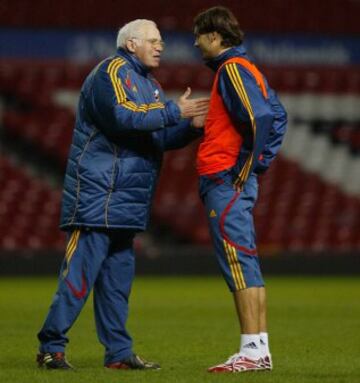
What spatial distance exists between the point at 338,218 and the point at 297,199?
76cm

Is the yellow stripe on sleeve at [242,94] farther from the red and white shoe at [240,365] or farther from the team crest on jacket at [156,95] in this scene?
the red and white shoe at [240,365]

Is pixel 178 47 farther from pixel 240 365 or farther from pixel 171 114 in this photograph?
pixel 240 365

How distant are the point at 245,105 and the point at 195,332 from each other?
3.15m

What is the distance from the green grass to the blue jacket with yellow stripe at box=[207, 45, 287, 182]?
3.71 feet

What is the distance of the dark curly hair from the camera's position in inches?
251

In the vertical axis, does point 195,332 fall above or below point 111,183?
below

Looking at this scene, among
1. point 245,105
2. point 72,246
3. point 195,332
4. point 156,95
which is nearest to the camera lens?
point 245,105

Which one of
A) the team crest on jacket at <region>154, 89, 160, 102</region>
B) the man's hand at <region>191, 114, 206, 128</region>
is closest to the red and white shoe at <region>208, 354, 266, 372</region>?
the man's hand at <region>191, 114, 206, 128</region>

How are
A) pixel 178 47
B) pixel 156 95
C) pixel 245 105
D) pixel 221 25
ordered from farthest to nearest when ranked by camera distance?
pixel 178 47 → pixel 156 95 → pixel 221 25 → pixel 245 105

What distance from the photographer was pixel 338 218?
18469 millimetres

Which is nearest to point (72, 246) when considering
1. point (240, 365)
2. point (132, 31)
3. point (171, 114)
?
point (171, 114)

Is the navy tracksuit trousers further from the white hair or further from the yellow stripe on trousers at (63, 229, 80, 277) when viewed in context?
the white hair

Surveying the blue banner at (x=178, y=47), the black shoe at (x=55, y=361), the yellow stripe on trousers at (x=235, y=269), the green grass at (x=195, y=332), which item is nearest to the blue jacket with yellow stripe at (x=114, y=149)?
the yellow stripe on trousers at (x=235, y=269)

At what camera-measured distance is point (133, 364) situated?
6586mm
